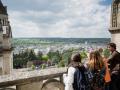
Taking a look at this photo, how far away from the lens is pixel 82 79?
182 inches

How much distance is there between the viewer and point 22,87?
4480 mm

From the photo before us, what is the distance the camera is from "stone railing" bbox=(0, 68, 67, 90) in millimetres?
4341

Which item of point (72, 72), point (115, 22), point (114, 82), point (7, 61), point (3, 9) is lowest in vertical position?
point (7, 61)

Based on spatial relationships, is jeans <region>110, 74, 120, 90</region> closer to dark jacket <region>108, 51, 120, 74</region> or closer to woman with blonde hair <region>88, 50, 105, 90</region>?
dark jacket <region>108, 51, 120, 74</region>

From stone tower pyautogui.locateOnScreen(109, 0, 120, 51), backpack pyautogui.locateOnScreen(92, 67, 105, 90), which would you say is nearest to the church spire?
stone tower pyautogui.locateOnScreen(109, 0, 120, 51)

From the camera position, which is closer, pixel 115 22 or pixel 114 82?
pixel 114 82

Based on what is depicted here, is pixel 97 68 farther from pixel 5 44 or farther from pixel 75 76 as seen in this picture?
pixel 5 44

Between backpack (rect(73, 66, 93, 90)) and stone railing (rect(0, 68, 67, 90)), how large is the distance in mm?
428

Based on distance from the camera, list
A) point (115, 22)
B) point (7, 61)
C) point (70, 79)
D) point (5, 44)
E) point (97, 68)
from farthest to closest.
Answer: point (5, 44), point (7, 61), point (115, 22), point (97, 68), point (70, 79)

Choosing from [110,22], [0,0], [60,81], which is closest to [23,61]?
[0,0]

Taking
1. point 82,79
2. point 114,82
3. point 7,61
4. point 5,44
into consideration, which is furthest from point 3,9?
point 82,79

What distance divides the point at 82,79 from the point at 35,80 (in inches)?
27.9

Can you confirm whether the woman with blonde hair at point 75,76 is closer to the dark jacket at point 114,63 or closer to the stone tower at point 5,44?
the dark jacket at point 114,63

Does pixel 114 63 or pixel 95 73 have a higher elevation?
pixel 114 63
